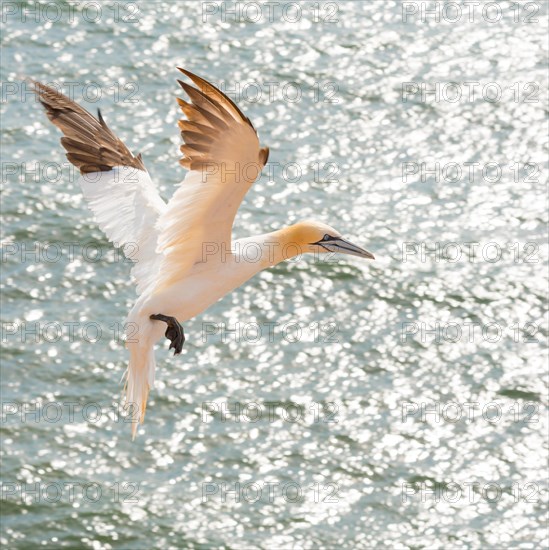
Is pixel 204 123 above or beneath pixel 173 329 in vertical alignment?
above

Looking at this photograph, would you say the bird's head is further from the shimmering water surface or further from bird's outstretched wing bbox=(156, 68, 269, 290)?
the shimmering water surface

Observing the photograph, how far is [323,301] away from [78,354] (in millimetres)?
6305

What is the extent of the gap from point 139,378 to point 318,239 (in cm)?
237

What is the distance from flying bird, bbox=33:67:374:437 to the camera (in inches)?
497

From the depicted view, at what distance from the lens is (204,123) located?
41.3ft

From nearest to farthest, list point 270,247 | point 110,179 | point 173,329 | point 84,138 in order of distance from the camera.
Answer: point 173,329
point 270,247
point 110,179
point 84,138

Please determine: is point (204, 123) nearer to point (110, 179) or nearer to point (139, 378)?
point (139, 378)

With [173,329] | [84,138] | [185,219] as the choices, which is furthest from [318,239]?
[84,138]

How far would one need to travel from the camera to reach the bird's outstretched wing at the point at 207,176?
12477 millimetres

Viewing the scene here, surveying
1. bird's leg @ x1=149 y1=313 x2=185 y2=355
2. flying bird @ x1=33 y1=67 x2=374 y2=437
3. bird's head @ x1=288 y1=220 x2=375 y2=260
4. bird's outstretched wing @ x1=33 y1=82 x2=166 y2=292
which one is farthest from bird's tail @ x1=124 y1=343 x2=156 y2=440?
bird's head @ x1=288 y1=220 x2=375 y2=260

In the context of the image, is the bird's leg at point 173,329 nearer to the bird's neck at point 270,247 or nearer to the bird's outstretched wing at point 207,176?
the bird's outstretched wing at point 207,176

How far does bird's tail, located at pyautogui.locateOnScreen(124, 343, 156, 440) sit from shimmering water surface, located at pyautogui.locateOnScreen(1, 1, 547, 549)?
17.4 metres

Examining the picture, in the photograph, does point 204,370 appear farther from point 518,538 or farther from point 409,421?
point 518,538

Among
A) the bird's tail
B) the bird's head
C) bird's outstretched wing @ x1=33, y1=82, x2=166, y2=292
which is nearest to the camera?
the bird's head
